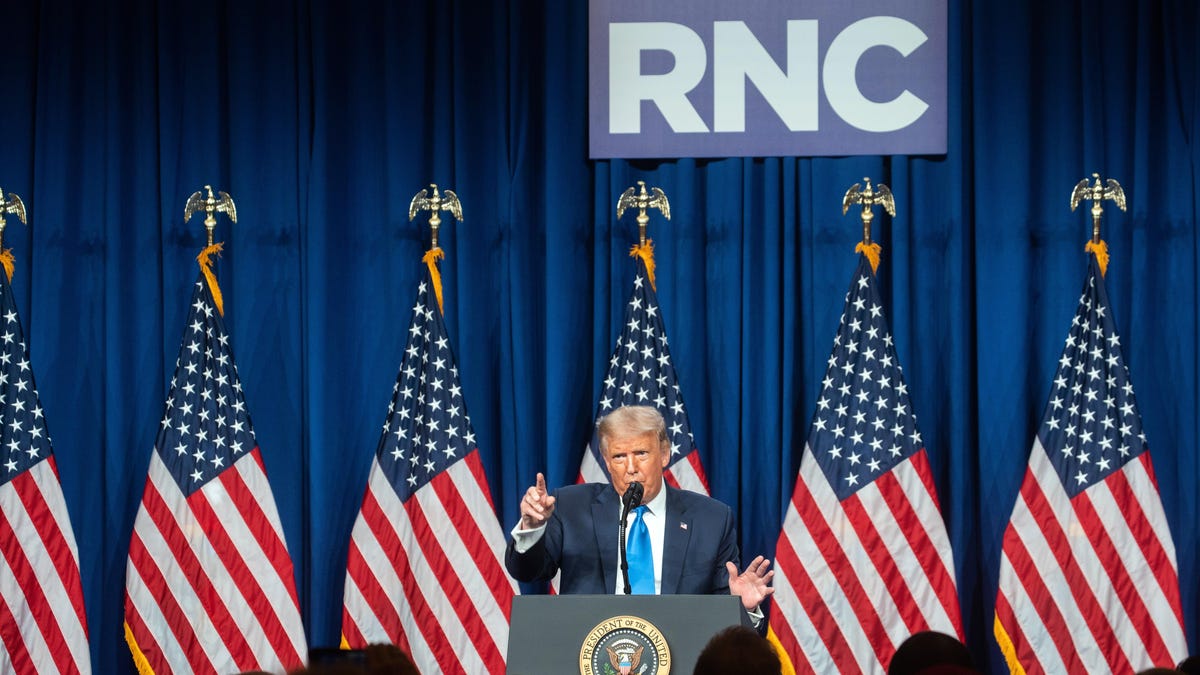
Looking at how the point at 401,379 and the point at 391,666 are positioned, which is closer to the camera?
the point at 391,666

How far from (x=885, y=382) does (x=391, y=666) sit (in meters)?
4.63

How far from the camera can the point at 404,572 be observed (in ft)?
22.3

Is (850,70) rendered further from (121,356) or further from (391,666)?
(391,666)

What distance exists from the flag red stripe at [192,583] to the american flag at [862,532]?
236 cm

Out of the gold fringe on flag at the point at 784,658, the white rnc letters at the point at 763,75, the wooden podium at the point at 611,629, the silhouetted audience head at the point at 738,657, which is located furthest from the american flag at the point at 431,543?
the silhouetted audience head at the point at 738,657

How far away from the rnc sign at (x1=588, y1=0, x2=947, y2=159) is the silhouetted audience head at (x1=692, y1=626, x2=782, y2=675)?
15.4 feet

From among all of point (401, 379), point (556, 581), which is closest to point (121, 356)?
point (401, 379)

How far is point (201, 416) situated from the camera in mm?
6922

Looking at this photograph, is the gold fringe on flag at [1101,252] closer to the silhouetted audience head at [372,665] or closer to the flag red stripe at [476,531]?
the flag red stripe at [476,531]

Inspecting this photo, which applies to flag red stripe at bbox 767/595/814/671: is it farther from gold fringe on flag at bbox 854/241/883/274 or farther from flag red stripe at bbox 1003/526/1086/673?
gold fringe on flag at bbox 854/241/883/274

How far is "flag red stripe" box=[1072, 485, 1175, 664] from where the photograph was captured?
632cm

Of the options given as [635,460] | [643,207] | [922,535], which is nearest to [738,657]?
[635,460]

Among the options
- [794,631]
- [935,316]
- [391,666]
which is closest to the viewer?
[391,666]

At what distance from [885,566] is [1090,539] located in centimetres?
88
